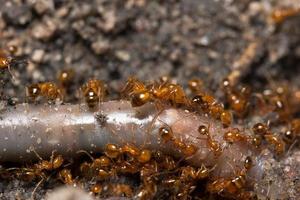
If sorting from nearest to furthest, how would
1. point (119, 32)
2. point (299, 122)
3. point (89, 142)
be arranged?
point (89, 142) < point (299, 122) < point (119, 32)

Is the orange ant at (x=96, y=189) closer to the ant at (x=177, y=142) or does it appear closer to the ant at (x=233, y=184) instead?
the ant at (x=177, y=142)

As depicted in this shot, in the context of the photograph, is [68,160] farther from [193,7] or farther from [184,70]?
[193,7]

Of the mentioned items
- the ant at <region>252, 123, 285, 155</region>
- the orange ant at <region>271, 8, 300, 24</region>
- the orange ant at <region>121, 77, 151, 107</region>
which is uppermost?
the orange ant at <region>271, 8, 300, 24</region>

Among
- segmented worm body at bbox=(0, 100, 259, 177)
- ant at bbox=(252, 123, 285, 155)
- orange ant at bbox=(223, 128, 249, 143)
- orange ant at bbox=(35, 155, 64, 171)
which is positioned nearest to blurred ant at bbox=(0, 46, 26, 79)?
segmented worm body at bbox=(0, 100, 259, 177)

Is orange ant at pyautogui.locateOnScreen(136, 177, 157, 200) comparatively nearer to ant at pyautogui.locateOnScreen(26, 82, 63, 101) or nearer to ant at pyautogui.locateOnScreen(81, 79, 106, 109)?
ant at pyautogui.locateOnScreen(81, 79, 106, 109)

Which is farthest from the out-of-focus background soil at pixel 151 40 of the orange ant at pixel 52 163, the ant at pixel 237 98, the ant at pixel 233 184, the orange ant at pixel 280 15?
the ant at pixel 233 184

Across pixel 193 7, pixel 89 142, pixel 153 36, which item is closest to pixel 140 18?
pixel 153 36

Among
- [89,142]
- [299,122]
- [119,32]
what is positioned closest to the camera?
[89,142]
